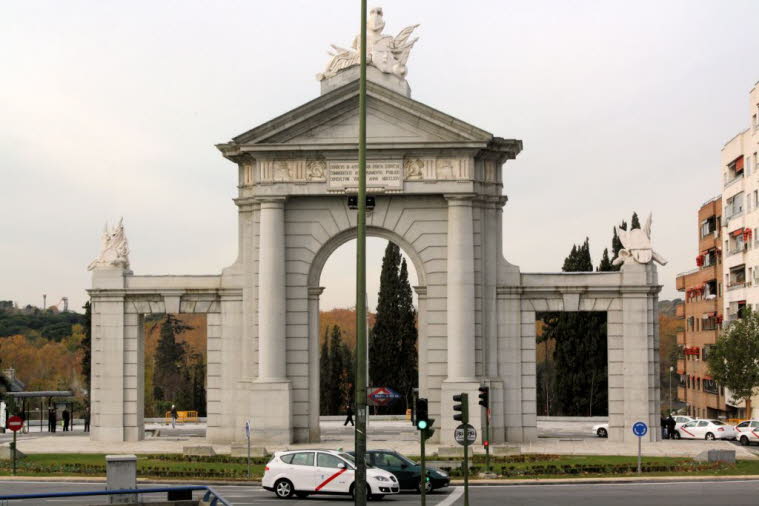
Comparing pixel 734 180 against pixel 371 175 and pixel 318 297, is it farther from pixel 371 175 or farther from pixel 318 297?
pixel 318 297

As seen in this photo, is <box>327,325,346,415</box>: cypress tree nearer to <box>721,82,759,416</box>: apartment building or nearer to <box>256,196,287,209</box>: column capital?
<box>721,82,759,416</box>: apartment building

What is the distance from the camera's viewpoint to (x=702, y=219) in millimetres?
107688

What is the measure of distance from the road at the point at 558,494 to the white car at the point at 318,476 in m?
0.34

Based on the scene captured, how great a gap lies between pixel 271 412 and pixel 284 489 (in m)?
17.9

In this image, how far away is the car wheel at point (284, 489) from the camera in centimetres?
3784

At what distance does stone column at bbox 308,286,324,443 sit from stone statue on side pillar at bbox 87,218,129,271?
910 cm

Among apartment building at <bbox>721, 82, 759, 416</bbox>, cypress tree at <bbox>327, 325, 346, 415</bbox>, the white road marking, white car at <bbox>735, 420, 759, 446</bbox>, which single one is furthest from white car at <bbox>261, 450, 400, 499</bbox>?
cypress tree at <bbox>327, 325, 346, 415</bbox>

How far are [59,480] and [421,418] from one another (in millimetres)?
16543

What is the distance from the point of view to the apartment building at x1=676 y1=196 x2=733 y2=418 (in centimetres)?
10119

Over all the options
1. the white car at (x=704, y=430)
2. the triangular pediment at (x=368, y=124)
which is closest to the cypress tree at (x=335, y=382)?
the white car at (x=704, y=430)

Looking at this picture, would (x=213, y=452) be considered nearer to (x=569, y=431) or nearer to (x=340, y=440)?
(x=340, y=440)

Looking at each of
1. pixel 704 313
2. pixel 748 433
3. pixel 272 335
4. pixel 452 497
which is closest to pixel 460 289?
pixel 272 335

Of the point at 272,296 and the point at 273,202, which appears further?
the point at 273,202

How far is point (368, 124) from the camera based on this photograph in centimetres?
5591
